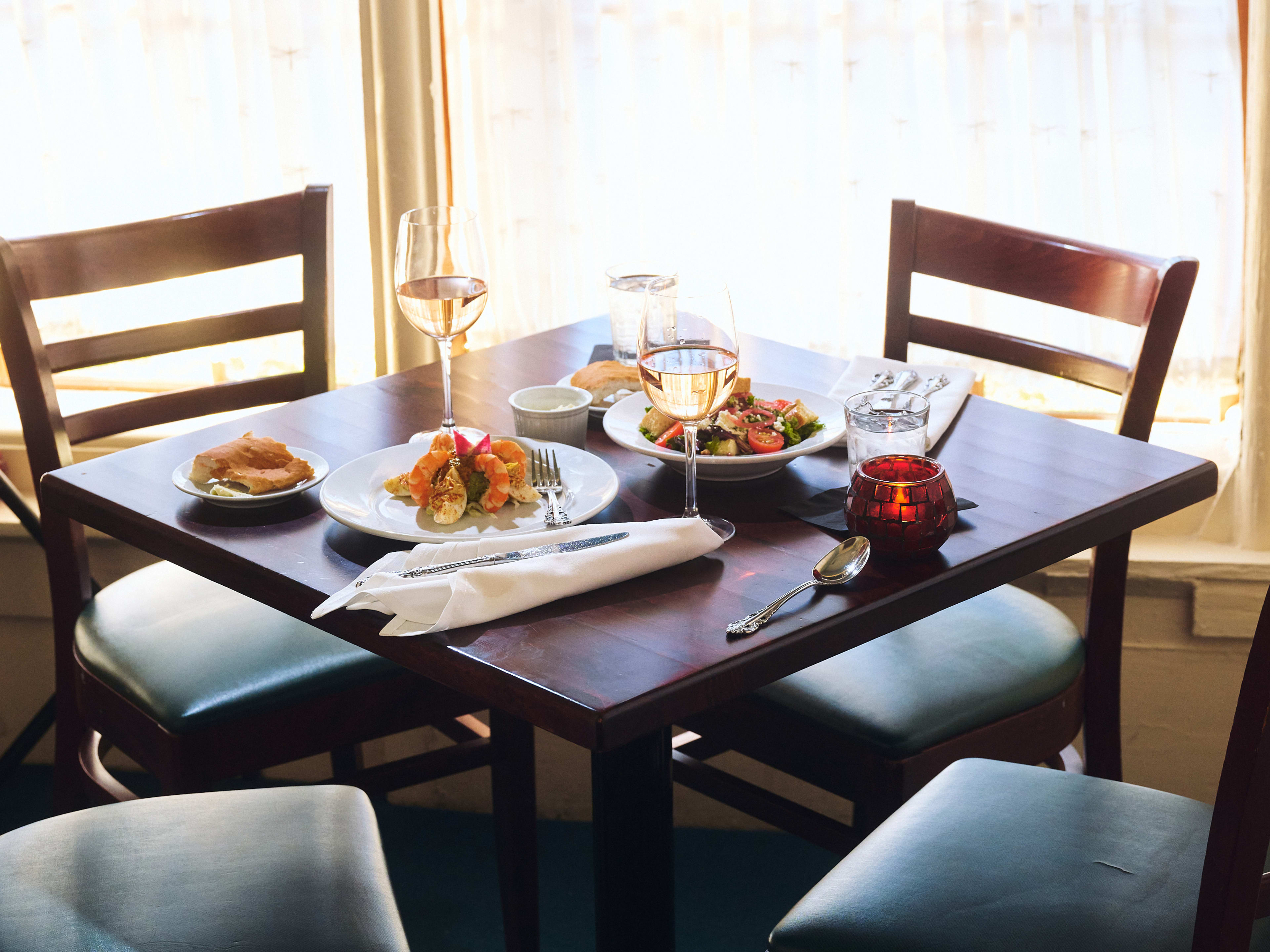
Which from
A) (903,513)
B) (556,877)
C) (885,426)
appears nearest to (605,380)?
(885,426)

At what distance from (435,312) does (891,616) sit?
558 mm

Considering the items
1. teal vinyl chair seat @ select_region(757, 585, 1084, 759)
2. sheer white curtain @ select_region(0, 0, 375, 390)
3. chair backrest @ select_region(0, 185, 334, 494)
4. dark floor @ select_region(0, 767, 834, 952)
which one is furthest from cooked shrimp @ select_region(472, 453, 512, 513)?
sheer white curtain @ select_region(0, 0, 375, 390)

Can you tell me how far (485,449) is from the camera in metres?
1.20

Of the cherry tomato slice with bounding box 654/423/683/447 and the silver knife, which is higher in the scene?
the cherry tomato slice with bounding box 654/423/683/447

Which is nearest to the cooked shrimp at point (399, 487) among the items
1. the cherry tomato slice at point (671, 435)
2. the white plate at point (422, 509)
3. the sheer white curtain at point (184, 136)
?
the white plate at point (422, 509)

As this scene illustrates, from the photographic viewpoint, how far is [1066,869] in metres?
1.09

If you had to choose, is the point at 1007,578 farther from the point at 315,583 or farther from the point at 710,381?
the point at 315,583

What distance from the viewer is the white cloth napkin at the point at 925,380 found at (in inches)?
54.5

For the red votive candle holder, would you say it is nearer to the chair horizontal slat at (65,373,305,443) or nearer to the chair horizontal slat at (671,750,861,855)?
the chair horizontal slat at (671,750,861,855)

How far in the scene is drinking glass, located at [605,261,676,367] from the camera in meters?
1.51

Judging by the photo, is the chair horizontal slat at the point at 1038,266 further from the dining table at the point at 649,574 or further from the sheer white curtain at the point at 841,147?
the sheer white curtain at the point at 841,147

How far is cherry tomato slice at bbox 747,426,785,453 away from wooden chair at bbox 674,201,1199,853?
345mm

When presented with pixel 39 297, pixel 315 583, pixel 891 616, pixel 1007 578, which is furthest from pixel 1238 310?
pixel 39 297

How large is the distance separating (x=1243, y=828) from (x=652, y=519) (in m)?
0.53
